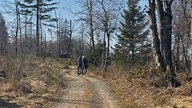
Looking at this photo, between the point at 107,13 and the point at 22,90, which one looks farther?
the point at 107,13

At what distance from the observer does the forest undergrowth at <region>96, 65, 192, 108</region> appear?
1770 cm

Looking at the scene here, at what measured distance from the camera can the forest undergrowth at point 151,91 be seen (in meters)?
17.7

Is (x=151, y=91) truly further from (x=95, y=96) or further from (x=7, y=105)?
(x=7, y=105)

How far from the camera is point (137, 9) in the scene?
2030 inches

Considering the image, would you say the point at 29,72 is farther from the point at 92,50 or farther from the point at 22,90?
the point at 92,50

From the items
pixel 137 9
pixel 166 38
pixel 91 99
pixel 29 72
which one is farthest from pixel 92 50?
pixel 91 99

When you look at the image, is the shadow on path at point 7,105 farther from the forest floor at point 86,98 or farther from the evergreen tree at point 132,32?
the evergreen tree at point 132,32

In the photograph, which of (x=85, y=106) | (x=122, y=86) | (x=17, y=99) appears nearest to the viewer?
(x=85, y=106)

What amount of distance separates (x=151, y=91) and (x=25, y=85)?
22.4 feet

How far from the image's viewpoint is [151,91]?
69.1ft

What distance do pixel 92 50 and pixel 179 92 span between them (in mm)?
33107

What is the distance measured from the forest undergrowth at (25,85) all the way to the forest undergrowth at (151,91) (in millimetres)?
3743

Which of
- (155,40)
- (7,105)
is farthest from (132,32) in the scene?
(7,105)

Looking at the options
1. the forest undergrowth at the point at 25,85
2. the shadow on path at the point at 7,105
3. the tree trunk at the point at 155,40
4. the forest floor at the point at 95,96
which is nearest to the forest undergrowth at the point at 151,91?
the forest floor at the point at 95,96
